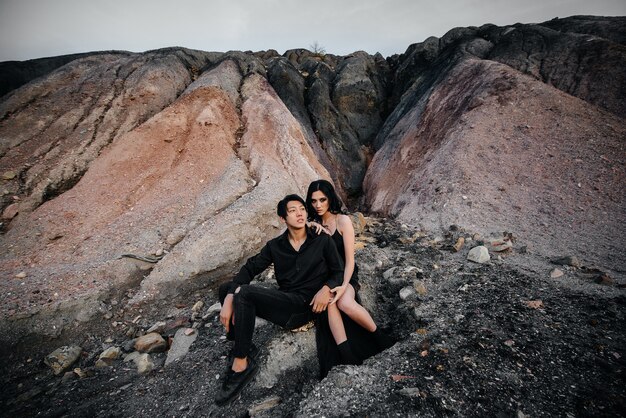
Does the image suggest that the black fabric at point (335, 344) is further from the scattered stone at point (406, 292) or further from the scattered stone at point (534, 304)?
the scattered stone at point (534, 304)

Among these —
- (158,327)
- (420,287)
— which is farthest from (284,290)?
(158,327)

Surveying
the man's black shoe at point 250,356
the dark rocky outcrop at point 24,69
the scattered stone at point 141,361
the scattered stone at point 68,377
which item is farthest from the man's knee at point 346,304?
the dark rocky outcrop at point 24,69

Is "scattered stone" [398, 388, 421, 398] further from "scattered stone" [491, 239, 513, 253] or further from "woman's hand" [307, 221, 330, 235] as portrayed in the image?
"scattered stone" [491, 239, 513, 253]

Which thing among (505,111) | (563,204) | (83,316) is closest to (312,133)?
(505,111)

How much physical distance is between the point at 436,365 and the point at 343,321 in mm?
1097

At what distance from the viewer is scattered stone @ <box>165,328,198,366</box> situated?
13.7ft

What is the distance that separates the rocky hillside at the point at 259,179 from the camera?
4.80 metres

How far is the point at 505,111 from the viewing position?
32.8 ft

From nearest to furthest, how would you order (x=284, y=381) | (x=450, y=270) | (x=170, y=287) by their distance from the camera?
(x=284, y=381) → (x=450, y=270) → (x=170, y=287)

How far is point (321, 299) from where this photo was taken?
10.6 feet

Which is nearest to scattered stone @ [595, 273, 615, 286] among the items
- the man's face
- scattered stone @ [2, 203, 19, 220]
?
the man's face

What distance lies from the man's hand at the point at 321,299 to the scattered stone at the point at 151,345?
2847mm

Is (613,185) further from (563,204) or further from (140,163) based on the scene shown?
(140,163)

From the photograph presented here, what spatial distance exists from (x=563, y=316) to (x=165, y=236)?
7.50m
